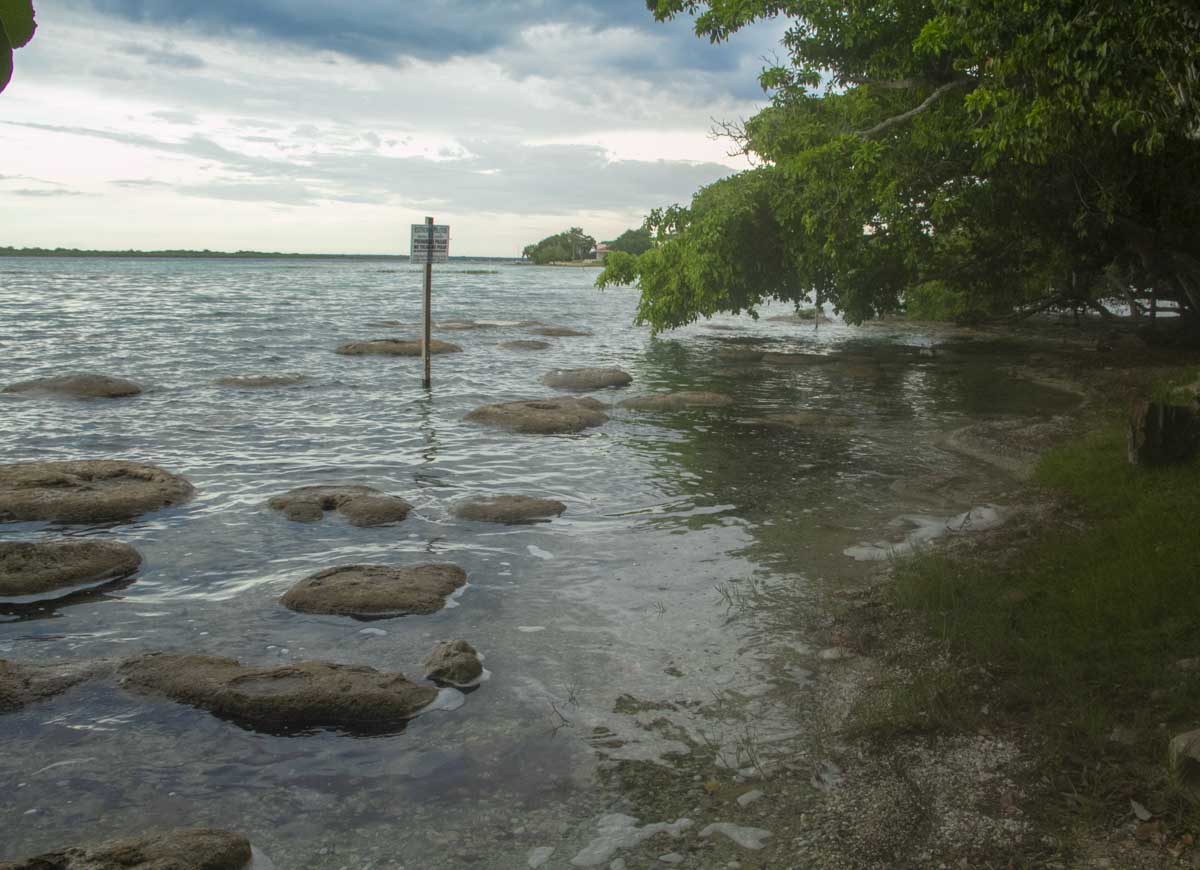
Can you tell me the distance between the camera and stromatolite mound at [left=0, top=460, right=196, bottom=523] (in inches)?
416

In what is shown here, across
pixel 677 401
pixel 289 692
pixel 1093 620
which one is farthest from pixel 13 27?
pixel 677 401

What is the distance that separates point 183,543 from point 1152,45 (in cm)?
1075

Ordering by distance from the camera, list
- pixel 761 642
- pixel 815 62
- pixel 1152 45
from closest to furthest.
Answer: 1. pixel 761 642
2. pixel 1152 45
3. pixel 815 62

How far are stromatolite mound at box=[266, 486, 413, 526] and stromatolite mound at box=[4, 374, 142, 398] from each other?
10268 mm

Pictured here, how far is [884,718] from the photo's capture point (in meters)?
5.81

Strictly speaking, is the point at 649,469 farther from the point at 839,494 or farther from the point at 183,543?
the point at 183,543

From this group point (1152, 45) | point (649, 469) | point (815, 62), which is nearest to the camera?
point (1152, 45)

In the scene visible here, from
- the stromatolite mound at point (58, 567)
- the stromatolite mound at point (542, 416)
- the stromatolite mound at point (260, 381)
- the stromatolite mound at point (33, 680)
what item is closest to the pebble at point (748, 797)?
the stromatolite mound at point (33, 680)

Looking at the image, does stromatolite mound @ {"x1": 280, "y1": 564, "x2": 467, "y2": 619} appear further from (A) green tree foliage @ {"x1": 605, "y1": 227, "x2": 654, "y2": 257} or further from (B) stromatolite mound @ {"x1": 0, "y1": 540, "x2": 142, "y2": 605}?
(A) green tree foliage @ {"x1": 605, "y1": 227, "x2": 654, "y2": 257}

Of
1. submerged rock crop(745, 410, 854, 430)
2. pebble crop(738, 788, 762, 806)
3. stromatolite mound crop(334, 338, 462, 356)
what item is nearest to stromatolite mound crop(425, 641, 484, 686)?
pebble crop(738, 788, 762, 806)

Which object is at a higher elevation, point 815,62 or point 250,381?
point 815,62

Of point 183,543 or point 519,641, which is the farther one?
point 183,543

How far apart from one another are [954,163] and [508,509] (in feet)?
44.3

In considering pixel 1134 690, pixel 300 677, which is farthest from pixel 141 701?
pixel 1134 690
